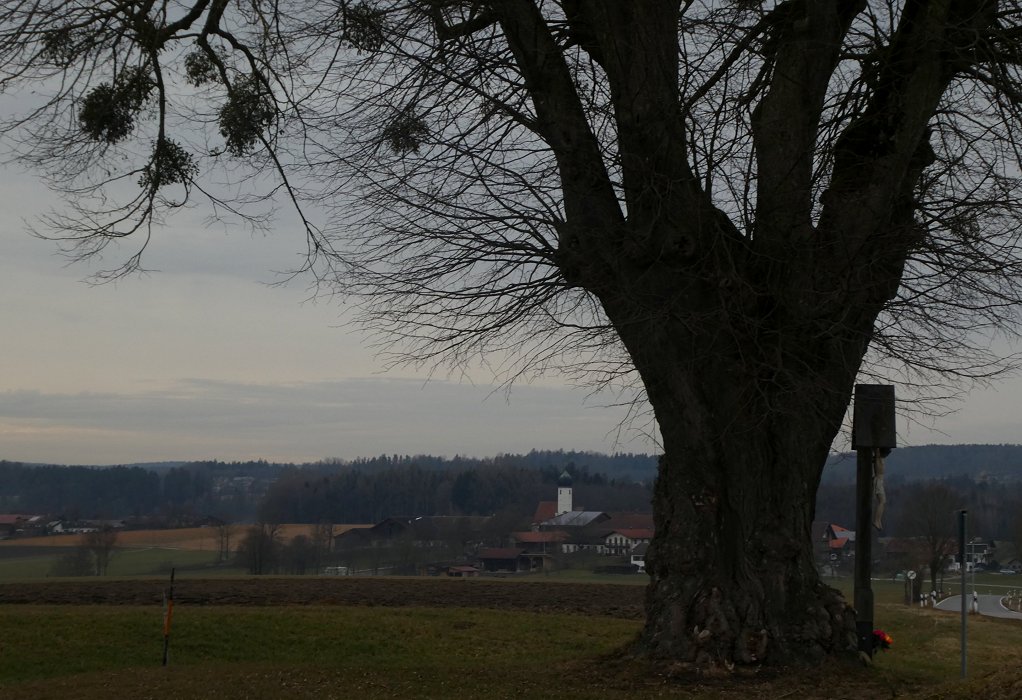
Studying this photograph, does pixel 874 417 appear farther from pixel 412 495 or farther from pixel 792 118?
pixel 412 495

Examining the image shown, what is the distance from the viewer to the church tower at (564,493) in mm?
95312

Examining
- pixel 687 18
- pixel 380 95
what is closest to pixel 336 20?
pixel 380 95

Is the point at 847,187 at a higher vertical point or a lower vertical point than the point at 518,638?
higher

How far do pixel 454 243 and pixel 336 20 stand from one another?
8.37ft

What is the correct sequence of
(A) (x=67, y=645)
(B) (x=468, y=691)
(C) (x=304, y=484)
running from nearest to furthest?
(B) (x=468, y=691), (A) (x=67, y=645), (C) (x=304, y=484)

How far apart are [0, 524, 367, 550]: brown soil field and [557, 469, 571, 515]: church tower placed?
2332 cm

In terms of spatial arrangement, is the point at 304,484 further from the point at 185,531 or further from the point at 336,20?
the point at 336,20

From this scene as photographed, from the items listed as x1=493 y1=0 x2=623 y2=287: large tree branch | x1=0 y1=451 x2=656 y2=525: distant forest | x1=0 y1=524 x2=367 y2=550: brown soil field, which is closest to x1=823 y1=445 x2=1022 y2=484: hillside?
x1=0 y1=451 x2=656 y2=525: distant forest

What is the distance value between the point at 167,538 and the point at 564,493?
3774 centimetres

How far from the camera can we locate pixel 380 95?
377 inches

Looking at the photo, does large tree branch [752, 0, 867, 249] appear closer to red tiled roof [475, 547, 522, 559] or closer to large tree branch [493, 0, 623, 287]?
large tree branch [493, 0, 623, 287]

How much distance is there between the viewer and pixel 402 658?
42.9 feet

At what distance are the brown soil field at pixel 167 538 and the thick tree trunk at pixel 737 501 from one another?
5599cm

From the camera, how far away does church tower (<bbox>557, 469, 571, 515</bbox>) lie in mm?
95312
